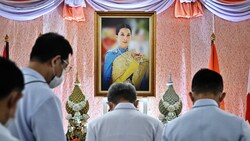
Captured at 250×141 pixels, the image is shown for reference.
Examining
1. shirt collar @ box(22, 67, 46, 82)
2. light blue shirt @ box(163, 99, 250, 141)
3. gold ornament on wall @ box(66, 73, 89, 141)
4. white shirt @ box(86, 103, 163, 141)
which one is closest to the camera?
shirt collar @ box(22, 67, 46, 82)

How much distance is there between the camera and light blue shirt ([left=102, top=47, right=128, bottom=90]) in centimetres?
585

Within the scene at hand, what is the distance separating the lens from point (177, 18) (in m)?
5.98

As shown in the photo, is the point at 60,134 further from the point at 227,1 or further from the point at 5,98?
the point at 227,1

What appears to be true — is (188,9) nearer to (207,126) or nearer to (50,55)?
(207,126)

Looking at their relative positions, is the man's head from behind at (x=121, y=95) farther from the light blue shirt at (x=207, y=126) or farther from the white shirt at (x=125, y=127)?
the light blue shirt at (x=207, y=126)

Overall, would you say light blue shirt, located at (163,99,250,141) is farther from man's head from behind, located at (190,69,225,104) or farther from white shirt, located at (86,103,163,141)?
white shirt, located at (86,103,163,141)

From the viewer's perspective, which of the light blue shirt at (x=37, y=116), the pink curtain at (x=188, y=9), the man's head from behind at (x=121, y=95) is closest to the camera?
the light blue shirt at (x=37, y=116)

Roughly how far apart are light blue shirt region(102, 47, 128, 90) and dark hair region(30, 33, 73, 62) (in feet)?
10.6

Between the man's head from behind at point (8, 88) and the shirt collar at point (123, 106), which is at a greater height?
the man's head from behind at point (8, 88)

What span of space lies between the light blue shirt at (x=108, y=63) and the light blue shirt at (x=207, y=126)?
3029 millimetres

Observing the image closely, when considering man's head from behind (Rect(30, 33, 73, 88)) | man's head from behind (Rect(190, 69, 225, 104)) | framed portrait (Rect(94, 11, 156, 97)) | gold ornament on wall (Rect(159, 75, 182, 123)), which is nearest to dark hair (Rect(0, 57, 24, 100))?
man's head from behind (Rect(30, 33, 73, 88))

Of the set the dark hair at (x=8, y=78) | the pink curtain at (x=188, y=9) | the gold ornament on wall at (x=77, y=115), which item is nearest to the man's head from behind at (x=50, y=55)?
the dark hair at (x=8, y=78)

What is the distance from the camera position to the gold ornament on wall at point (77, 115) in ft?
17.3

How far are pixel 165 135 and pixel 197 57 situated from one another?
10.5ft
